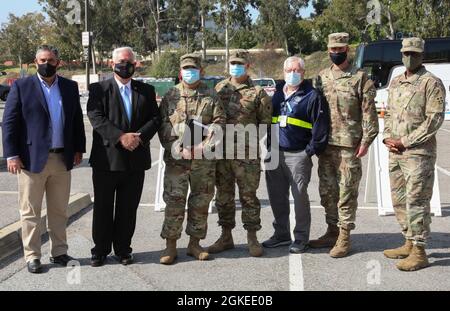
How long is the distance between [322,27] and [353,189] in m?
55.1

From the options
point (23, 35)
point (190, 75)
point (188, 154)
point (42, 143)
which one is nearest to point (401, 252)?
point (188, 154)

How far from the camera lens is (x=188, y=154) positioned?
15.8ft

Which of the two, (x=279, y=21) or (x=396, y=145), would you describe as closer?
(x=396, y=145)

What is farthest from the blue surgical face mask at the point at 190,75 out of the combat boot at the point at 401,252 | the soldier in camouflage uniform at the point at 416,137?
the combat boot at the point at 401,252

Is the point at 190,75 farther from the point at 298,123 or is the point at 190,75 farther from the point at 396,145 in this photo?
the point at 396,145

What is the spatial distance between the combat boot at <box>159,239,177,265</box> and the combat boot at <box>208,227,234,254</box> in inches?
16.1

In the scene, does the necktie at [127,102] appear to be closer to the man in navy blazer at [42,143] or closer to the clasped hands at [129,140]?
the clasped hands at [129,140]

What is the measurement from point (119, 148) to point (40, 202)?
0.86 meters

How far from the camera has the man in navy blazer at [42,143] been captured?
14.9 feet

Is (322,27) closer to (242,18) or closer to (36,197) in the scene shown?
(242,18)

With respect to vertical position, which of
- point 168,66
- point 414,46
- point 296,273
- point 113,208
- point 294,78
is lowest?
point 296,273

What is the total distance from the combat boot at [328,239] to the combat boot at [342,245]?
243 millimetres

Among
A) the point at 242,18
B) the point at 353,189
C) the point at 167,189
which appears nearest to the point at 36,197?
the point at 167,189
